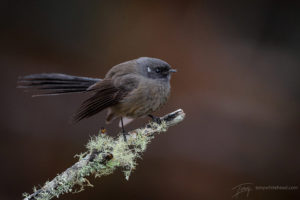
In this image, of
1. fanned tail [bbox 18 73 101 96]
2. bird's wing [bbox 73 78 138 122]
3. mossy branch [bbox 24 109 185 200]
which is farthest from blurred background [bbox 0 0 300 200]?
mossy branch [bbox 24 109 185 200]

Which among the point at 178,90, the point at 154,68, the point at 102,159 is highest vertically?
the point at 154,68

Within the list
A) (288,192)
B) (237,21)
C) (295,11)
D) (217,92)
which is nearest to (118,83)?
(217,92)

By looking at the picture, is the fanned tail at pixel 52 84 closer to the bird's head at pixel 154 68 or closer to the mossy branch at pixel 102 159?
the bird's head at pixel 154 68

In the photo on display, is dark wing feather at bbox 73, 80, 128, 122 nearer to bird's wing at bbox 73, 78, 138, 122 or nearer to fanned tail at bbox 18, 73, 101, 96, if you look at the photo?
bird's wing at bbox 73, 78, 138, 122

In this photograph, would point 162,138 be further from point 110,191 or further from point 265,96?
point 265,96

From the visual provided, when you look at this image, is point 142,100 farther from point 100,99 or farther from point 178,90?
point 178,90

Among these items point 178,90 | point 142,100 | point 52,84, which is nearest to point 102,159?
point 142,100

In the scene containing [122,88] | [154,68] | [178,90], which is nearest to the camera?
[122,88]
